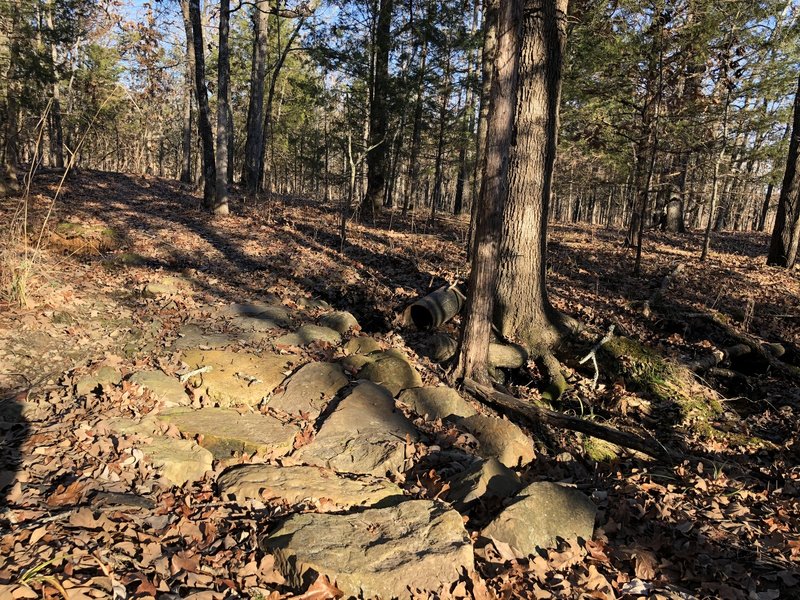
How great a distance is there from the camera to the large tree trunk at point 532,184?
22.3 feet

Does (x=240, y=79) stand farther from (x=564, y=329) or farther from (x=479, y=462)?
(x=479, y=462)

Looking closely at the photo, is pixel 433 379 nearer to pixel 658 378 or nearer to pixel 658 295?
pixel 658 378

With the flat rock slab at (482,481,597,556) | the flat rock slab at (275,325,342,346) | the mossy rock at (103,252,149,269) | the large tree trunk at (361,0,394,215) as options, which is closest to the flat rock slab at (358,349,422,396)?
the flat rock slab at (275,325,342,346)

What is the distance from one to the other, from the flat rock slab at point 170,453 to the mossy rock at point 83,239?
17.7 ft

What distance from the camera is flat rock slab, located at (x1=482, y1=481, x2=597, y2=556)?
338 cm

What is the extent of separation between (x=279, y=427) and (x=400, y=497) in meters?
1.38

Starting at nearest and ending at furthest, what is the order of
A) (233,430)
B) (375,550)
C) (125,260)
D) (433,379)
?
(375,550) < (233,430) < (433,379) < (125,260)

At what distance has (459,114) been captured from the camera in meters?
20.3

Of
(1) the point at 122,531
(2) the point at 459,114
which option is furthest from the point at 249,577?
(2) the point at 459,114

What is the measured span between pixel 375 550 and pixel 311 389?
93.8 inches

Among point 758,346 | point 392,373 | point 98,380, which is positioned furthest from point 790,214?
point 98,380

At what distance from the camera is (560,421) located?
5.54m

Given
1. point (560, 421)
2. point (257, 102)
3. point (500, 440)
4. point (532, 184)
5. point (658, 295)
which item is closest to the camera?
point (500, 440)

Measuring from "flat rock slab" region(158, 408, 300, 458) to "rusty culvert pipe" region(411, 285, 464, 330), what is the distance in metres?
3.77
